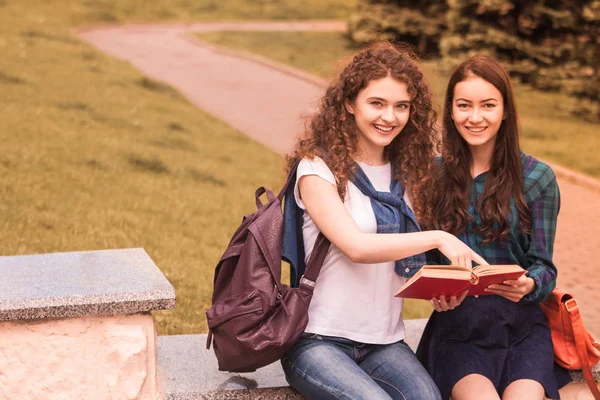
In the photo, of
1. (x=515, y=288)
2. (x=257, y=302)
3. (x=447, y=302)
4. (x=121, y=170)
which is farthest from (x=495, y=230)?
(x=121, y=170)

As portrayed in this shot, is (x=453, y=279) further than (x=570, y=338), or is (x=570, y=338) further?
(x=570, y=338)

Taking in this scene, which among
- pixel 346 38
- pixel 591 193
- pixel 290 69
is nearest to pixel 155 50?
pixel 290 69

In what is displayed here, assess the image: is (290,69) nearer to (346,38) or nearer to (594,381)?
(346,38)

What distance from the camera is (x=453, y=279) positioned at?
291 cm

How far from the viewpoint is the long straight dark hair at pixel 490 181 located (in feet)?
11.3

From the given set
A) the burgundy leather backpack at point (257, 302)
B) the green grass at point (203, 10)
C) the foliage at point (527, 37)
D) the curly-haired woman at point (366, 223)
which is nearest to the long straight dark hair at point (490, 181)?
the curly-haired woman at point (366, 223)

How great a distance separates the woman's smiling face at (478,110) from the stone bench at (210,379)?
102 centimetres

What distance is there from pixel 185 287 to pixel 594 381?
9.09 ft

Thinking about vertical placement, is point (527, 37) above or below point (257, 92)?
above

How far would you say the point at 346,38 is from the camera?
21125mm

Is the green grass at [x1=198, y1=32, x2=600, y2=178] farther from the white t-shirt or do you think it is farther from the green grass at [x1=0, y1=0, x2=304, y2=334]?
the green grass at [x1=0, y1=0, x2=304, y2=334]

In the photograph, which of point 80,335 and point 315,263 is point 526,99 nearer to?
point 315,263

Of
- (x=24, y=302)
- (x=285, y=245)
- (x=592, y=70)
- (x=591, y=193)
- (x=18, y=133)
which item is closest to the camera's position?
(x=24, y=302)

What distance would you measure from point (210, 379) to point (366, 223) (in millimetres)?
861
